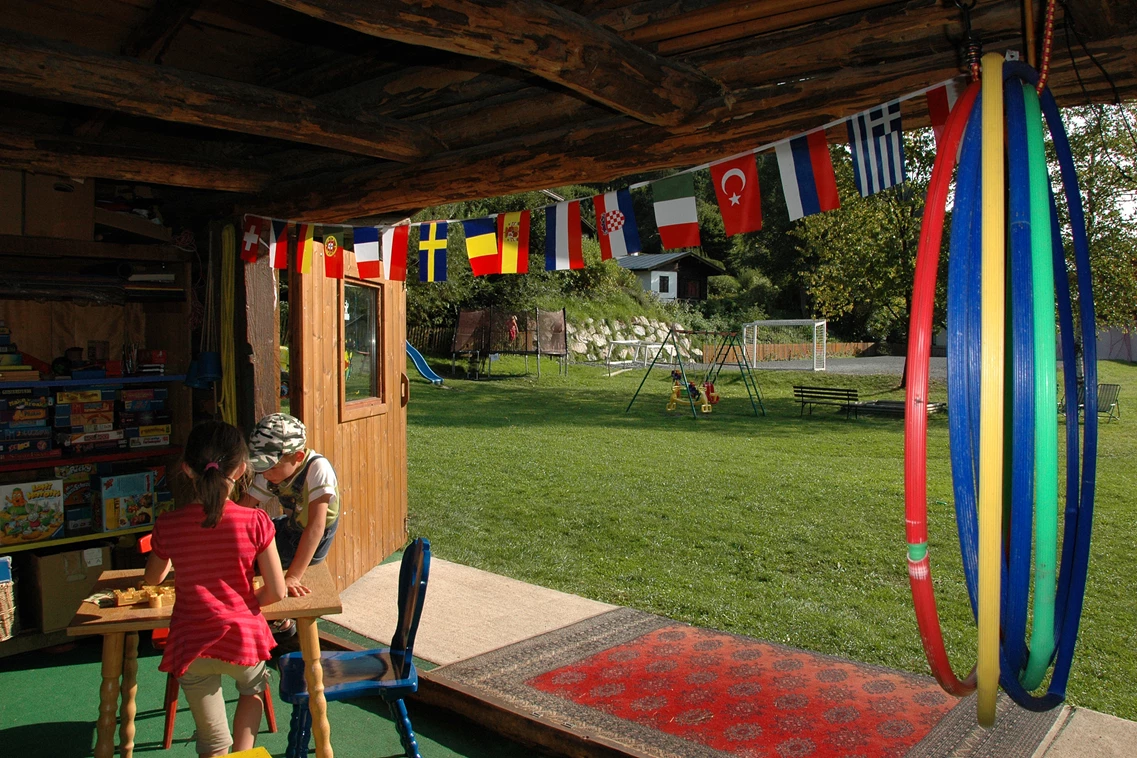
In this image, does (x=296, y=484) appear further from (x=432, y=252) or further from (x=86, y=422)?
(x=432, y=252)

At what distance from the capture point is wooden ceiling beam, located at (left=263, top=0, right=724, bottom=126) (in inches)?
94.4

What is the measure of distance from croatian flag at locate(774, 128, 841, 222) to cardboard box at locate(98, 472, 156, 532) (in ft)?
12.4

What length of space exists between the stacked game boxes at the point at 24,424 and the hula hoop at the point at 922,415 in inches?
177

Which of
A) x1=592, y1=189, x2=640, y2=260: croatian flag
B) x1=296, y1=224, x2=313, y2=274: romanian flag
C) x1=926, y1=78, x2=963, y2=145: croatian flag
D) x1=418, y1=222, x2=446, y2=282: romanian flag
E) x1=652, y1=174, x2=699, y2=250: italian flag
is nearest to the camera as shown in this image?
x1=926, y1=78, x2=963, y2=145: croatian flag

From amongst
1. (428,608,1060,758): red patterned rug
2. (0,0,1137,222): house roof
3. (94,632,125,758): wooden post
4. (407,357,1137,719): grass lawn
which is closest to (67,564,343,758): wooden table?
(94,632,125,758): wooden post

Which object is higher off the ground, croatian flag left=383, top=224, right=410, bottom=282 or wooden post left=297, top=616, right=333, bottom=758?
croatian flag left=383, top=224, right=410, bottom=282

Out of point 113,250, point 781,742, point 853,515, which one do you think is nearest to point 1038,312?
point 781,742

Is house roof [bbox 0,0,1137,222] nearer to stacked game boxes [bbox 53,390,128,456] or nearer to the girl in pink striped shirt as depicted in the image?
stacked game boxes [bbox 53,390,128,456]

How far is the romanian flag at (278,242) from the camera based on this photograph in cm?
466

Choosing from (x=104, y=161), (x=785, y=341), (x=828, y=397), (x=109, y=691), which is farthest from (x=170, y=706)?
(x=785, y=341)

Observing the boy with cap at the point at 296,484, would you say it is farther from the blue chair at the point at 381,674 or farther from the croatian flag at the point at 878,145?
the croatian flag at the point at 878,145

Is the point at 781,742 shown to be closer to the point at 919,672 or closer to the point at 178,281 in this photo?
the point at 919,672

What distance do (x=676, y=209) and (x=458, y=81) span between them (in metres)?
1.15

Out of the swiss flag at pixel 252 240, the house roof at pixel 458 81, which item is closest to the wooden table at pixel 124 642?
the house roof at pixel 458 81
